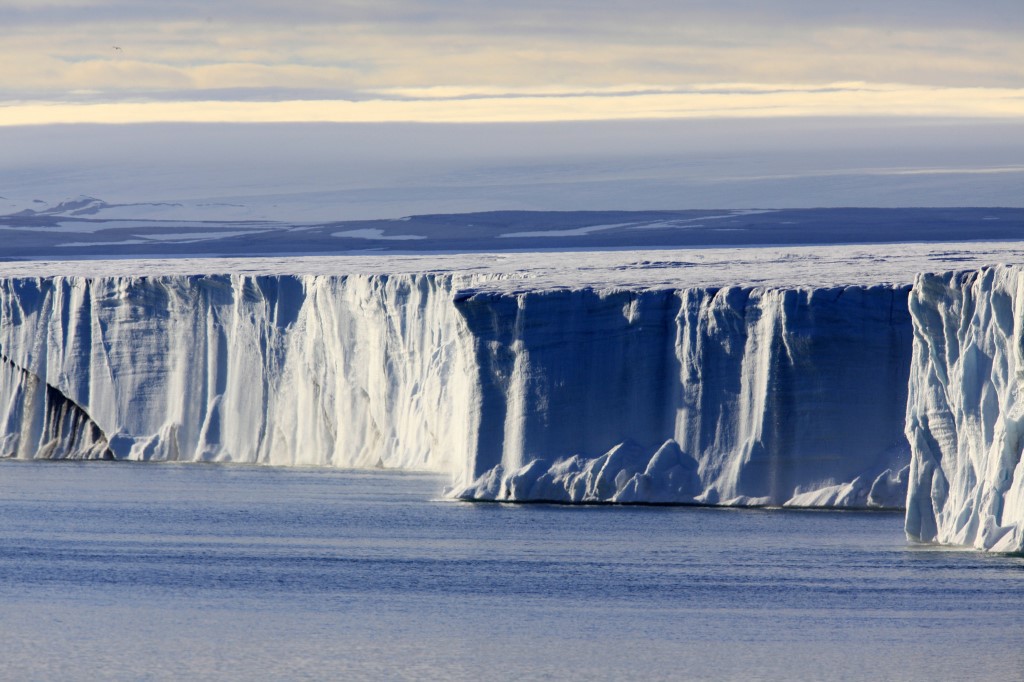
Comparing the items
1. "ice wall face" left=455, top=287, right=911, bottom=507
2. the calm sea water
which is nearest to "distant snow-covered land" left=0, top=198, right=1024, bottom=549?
"ice wall face" left=455, top=287, right=911, bottom=507

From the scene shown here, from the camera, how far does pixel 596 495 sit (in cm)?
2569

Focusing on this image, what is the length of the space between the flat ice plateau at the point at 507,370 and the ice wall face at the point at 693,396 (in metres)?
0.02

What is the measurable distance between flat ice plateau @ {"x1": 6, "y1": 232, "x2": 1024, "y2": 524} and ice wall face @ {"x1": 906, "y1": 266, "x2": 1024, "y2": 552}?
12.9 inches

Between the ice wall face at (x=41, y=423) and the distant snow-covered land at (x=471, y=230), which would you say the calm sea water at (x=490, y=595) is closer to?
the ice wall face at (x=41, y=423)

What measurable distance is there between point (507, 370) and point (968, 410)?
740cm

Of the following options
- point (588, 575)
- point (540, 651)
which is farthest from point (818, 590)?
point (540, 651)

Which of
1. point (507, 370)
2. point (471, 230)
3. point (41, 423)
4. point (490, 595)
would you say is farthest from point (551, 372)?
point (471, 230)

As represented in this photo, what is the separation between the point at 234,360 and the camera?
35.6m

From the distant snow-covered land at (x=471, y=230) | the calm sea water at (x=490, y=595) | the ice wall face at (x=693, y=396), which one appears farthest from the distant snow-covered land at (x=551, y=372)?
the distant snow-covered land at (x=471, y=230)

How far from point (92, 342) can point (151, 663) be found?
2064cm

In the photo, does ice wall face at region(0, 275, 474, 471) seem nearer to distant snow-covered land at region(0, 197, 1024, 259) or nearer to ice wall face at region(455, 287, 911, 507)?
ice wall face at region(455, 287, 911, 507)

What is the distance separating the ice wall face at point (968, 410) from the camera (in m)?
19.4

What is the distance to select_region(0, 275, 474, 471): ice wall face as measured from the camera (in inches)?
1348

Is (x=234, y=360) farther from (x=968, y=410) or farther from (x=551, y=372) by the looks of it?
(x=968, y=410)
